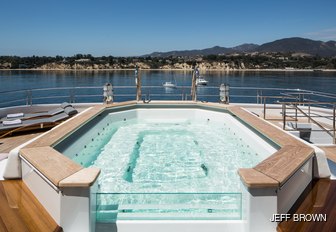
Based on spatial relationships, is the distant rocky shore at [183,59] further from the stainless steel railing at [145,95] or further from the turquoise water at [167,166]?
the turquoise water at [167,166]

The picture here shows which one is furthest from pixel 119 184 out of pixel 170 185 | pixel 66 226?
pixel 66 226

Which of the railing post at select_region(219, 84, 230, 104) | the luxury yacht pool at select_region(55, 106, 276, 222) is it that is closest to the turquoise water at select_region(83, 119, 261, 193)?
the luxury yacht pool at select_region(55, 106, 276, 222)

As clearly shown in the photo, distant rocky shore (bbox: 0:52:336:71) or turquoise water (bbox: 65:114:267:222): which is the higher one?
distant rocky shore (bbox: 0:52:336:71)

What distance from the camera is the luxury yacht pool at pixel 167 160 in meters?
2.07

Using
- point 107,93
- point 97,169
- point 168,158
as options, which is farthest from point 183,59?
point 97,169

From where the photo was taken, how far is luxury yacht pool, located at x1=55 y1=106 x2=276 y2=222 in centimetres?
207

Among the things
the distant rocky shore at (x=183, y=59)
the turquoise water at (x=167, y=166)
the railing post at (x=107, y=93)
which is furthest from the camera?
the distant rocky shore at (x=183, y=59)

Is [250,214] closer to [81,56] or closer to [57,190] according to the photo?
[57,190]

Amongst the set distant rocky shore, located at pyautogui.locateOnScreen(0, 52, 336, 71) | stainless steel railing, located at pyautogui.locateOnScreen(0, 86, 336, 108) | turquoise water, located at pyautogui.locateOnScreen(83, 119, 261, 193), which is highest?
distant rocky shore, located at pyautogui.locateOnScreen(0, 52, 336, 71)

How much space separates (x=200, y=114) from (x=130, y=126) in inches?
64.5

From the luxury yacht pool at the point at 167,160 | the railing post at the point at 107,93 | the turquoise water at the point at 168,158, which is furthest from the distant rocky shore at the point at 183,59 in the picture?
the turquoise water at the point at 168,158

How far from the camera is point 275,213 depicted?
1.93m

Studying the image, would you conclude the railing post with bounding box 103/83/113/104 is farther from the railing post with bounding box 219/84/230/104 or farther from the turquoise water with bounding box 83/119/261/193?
A: the railing post with bounding box 219/84/230/104

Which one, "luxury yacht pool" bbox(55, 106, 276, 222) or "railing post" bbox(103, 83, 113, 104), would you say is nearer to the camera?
"luxury yacht pool" bbox(55, 106, 276, 222)
